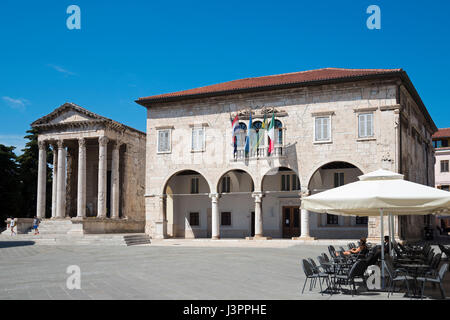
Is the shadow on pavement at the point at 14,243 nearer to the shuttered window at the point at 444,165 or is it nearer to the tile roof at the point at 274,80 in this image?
the tile roof at the point at 274,80

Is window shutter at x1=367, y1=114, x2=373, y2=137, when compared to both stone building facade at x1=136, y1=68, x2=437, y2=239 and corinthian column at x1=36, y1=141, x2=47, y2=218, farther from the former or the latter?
corinthian column at x1=36, y1=141, x2=47, y2=218

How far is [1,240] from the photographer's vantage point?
32781 millimetres

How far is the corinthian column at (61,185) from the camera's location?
37.0m

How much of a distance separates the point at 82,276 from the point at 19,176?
38030 mm

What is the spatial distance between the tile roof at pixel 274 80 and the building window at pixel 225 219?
935cm

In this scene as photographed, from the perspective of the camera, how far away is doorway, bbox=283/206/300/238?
3444 cm

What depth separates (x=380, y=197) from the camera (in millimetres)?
9820

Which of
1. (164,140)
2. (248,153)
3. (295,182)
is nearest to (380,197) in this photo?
(248,153)

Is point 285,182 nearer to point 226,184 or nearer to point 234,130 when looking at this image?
point 226,184

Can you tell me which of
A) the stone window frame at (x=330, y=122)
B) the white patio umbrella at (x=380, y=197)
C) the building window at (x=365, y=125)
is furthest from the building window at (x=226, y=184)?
the white patio umbrella at (x=380, y=197)

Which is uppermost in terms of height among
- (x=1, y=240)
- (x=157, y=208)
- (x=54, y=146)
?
(x=54, y=146)

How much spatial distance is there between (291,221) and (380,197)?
82.5 feet
